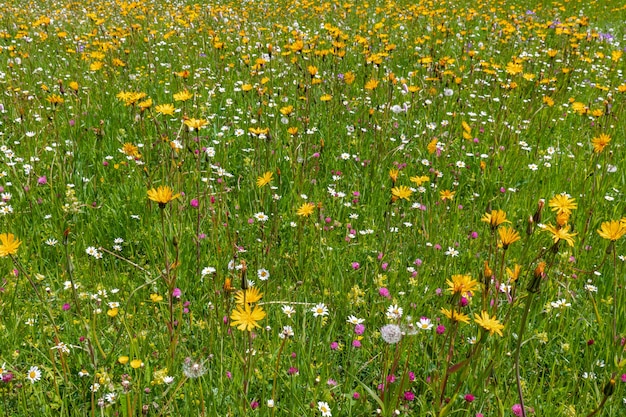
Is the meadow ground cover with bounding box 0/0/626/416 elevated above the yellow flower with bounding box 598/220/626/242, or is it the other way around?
the yellow flower with bounding box 598/220/626/242

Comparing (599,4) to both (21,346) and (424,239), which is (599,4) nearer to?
(424,239)

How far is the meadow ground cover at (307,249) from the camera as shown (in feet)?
5.03

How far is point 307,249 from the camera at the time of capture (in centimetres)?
227

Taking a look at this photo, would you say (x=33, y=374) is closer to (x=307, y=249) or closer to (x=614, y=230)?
(x=307, y=249)

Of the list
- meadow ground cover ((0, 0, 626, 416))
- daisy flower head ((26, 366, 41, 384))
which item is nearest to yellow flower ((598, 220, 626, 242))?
meadow ground cover ((0, 0, 626, 416))

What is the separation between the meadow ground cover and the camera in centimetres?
153

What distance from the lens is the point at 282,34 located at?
6.17 meters

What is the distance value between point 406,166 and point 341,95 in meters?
1.07

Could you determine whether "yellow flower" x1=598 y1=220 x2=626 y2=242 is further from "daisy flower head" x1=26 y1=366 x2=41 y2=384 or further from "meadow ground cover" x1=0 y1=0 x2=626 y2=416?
"daisy flower head" x1=26 y1=366 x2=41 y2=384

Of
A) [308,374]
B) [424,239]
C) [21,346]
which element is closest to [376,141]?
[424,239]

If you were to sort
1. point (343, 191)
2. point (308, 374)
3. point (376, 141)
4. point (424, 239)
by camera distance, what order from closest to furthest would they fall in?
point (308, 374), point (424, 239), point (343, 191), point (376, 141)

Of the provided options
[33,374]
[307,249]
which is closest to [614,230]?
[307,249]

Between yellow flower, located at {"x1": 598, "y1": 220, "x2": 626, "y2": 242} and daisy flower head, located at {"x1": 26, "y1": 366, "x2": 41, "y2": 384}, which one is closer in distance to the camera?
yellow flower, located at {"x1": 598, "y1": 220, "x2": 626, "y2": 242}

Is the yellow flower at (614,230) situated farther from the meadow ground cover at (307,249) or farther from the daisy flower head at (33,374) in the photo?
the daisy flower head at (33,374)
